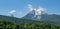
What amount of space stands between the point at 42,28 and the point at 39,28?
4.83ft

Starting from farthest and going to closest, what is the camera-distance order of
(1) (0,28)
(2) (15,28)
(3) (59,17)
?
1. (3) (59,17)
2. (2) (15,28)
3. (1) (0,28)

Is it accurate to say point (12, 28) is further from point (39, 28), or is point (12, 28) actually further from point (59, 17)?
point (59, 17)

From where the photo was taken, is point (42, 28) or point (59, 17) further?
point (59, 17)

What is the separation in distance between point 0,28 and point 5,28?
Result: 130cm

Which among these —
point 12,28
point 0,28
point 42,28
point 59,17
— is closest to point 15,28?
point 12,28

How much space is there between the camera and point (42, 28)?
55125mm

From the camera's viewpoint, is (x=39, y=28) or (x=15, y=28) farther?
(x=39, y=28)

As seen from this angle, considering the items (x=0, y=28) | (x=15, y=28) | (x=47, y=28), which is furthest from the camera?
(x=47, y=28)

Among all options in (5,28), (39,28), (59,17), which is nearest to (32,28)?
(39,28)

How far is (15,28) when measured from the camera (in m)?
49.2

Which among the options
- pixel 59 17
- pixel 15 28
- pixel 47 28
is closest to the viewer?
pixel 15 28

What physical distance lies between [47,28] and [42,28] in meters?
2.64

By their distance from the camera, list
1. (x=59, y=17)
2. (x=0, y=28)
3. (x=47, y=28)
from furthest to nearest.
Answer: (x=59, y=17)
(x=47, y=28)
(x=0, y=28)

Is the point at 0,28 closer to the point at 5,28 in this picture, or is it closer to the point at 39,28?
the point at 5,28
